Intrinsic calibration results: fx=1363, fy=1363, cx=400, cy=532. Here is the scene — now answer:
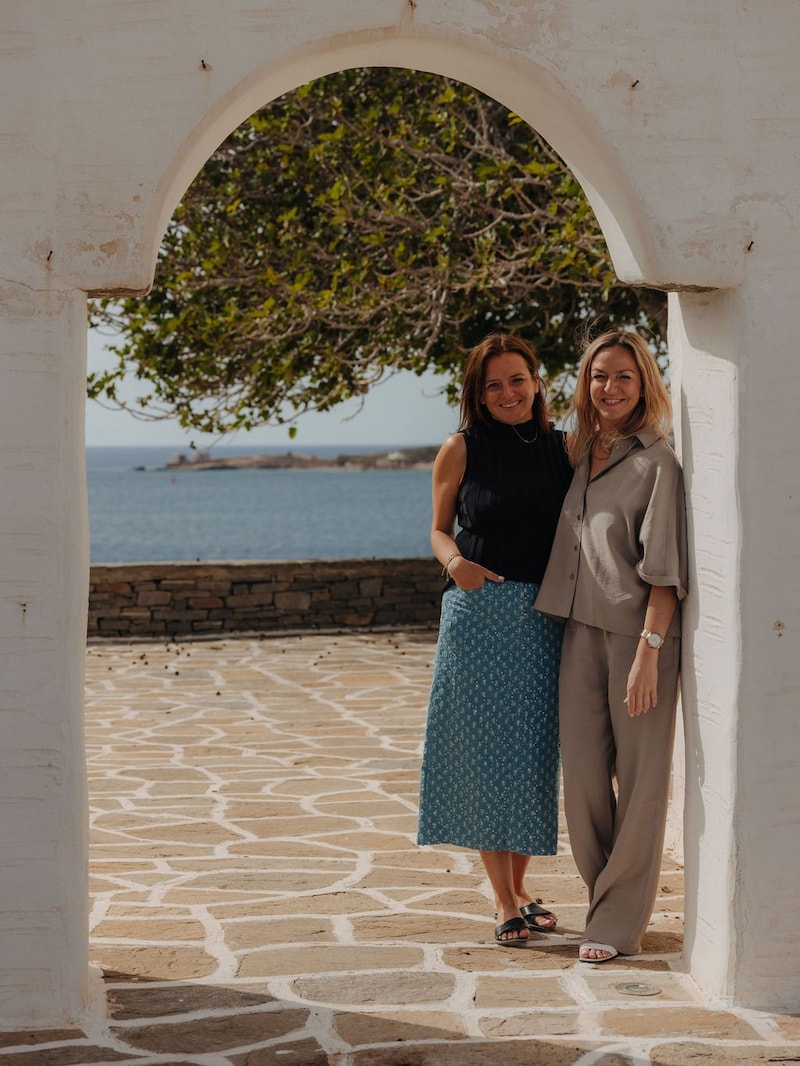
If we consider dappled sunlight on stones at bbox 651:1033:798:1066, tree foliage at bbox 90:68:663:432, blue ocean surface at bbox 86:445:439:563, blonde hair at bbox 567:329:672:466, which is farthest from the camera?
blue ocean surface at bbox 86:445:439:563

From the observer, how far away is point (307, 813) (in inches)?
245

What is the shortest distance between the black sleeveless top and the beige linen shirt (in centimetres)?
9

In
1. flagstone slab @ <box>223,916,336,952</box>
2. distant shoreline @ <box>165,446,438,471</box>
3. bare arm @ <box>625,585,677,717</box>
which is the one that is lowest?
flagstone slab @ <box>223,916,336,952</box>

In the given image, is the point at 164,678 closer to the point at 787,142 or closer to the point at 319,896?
the point at 319,896

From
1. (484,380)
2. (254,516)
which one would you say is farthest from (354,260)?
(254,516)

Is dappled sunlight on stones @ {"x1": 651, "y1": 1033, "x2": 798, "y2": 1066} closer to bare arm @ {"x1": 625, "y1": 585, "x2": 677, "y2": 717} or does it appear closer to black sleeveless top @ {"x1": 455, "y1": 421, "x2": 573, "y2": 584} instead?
bare arm @ {"x1": 625, "y1": 585, "x2": 677, "y2": 717}

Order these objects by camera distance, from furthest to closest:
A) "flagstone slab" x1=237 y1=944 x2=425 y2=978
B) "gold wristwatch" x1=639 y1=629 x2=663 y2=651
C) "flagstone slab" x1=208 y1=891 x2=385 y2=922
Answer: "flagstone slab" x1=208 y1=891 x2=385 y2=922 → "flagstone slab" x1=237 y1=944 x2=425 y2=978 → "gold wristwatch" x1=639 y1=629 x2=663 y2=651

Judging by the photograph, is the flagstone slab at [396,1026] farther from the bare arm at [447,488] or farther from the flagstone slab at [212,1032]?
the bare arm at [447,488]

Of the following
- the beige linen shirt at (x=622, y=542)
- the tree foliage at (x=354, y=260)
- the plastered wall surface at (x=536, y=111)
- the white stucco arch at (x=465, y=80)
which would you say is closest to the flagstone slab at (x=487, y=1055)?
the plastered wall surface at (x=536, y=111)

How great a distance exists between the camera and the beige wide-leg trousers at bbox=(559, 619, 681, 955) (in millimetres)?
4242

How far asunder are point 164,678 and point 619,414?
251 inches

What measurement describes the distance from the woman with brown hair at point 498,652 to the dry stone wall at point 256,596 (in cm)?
758

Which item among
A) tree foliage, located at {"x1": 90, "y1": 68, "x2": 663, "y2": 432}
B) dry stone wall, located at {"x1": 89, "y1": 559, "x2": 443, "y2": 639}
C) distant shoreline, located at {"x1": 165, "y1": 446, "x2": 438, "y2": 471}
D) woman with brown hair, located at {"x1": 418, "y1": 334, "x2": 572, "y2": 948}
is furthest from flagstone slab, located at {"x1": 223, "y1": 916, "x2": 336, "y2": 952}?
distant shoreline, located at {"x1": 165, "y1": 446, "x2": 438, "y2": 471}

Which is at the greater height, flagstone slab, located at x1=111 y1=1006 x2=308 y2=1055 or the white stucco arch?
the white stucco arch
